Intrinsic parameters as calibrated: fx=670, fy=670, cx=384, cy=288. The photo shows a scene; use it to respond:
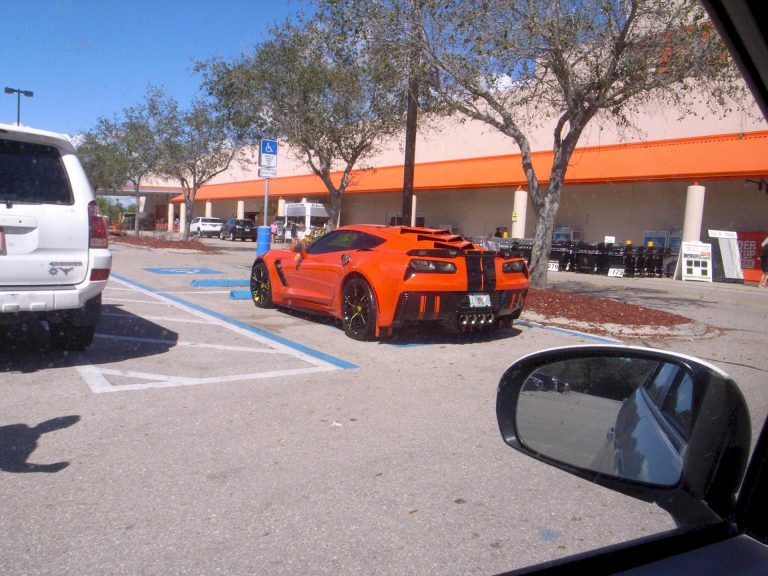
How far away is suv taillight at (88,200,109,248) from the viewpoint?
5.91m

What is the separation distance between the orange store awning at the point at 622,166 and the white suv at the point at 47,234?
17.1 meters

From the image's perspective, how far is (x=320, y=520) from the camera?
11.1 feet

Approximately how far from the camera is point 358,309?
8.01m

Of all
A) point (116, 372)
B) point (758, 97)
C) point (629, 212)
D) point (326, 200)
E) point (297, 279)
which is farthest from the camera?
point (326, 200)

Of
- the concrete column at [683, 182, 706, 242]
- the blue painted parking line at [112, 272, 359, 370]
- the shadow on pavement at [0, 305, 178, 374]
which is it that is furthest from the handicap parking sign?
the concrete column at [683, 182, 706, 242]

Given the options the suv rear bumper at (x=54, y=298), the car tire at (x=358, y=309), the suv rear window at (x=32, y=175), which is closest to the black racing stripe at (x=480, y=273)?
the car tire at (x=358, y=309)

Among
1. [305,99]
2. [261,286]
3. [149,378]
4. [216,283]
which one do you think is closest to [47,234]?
[149,378]

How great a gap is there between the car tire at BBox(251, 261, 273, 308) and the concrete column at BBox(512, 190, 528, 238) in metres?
19.0

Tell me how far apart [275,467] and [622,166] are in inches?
925

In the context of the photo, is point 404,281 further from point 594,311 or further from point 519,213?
point 519,213

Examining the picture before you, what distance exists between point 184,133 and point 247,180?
82.9ft

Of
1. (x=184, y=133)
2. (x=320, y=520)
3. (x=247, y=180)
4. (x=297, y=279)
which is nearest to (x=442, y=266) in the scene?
(x=297, y=279)

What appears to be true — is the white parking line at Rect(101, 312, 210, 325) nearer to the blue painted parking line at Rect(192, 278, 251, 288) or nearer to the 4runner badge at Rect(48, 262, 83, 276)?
the 4runner badge at Rect(48, 262, 83, 276)

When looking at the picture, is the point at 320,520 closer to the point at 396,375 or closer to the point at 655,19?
the point at 396,375
